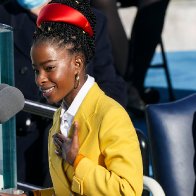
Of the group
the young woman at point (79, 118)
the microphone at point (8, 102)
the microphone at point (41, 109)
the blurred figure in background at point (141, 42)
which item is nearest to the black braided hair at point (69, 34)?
the young woman at point (79, 118)

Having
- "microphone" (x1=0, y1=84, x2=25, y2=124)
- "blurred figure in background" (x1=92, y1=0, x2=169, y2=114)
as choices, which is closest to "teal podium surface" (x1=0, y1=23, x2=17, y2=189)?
"microphone" (x1=0, y1=84, x2=25, y2=124)

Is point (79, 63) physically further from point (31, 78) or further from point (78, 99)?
point (31, 78)

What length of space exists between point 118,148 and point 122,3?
450cm

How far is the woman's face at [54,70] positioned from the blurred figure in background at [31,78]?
1349 millimetres

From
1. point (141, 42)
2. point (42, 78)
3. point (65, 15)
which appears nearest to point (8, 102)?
point (42, 78)

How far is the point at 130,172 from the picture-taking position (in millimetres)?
2998

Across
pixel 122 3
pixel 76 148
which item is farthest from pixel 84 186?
pixel 122 3

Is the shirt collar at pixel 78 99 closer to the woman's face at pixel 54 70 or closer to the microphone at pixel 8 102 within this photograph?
the woman's face at pixel 54 70

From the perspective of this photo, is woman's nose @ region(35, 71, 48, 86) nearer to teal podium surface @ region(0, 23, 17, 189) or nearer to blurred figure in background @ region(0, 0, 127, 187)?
teal podium surface @ region(0, 23, 17, 189)

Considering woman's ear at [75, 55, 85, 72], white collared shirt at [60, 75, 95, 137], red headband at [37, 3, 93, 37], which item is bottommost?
white collared shirt at [60, 75, 95, 137]

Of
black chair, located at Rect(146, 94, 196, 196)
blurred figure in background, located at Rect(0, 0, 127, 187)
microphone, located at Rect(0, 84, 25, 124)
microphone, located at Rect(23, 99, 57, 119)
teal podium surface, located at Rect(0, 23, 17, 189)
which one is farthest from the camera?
blurred figure in background, located at Rect(0, 0, 127, 187)

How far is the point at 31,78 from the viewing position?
454 centimetres

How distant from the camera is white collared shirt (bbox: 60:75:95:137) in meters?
3.16

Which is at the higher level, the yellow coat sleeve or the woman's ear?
the woman's ear
